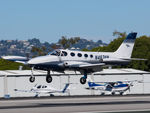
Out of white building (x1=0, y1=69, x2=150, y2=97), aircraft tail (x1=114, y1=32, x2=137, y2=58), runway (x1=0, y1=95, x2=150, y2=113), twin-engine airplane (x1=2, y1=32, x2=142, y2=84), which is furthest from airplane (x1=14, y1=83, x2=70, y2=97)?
twin-engine airplane (x1=2, y1=32, x2=142, y2=84)

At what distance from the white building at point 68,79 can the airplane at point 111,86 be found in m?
2.29

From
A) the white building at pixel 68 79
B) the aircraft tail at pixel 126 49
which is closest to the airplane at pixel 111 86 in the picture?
the white building at pixel 68 79

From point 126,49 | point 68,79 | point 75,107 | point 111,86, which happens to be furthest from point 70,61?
point 111,86

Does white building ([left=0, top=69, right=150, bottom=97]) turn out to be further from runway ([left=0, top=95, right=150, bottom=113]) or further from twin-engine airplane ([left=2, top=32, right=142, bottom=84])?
twin-engine airplane ([left=2, top=32, right=142, bottom=84])

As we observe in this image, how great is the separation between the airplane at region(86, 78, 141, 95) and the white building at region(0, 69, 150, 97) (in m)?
2.29

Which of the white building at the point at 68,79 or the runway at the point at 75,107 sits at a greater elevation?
the white building at the point at 68,79

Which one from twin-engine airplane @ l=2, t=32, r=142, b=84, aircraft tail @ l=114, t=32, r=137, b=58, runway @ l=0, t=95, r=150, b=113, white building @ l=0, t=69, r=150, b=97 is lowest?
runway @ l=0, t=95, r=150, b=113

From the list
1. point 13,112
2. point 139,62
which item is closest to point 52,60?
point 13,112

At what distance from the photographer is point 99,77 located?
319 ft

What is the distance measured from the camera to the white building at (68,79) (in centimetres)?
8912

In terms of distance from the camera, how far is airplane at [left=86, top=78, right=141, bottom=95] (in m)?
93.3

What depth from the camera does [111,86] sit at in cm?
9456

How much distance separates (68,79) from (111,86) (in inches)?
350

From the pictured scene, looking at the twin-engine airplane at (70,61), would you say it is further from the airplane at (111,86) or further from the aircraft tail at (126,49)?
the airplane at (111,86)
